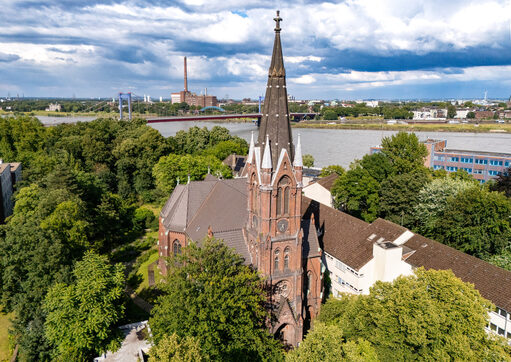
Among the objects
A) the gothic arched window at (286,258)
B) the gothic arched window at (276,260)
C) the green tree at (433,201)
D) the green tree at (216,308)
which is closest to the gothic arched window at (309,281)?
the gothic arched window at (286,258)

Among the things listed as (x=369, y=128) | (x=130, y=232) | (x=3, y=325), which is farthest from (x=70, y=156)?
(x=369, y=128)

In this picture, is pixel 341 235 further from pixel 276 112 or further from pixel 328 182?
pixel 328 182

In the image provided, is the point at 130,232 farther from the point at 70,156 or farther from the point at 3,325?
the point at 70,156

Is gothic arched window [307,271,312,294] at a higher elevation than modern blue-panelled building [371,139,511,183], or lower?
lower

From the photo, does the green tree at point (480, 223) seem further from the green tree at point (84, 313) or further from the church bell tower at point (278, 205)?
the green tree at point (84, 313)

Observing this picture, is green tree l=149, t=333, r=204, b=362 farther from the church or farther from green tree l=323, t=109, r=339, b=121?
green tree l=323, t=109, r=339, b=121

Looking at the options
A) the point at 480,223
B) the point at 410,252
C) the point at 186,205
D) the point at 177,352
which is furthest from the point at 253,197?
the point at 480,223

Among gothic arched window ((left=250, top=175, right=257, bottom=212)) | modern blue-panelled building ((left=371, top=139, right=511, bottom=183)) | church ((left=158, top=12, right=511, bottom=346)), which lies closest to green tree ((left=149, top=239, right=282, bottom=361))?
church ((left=158, top=12, right=511, bottom=346))
